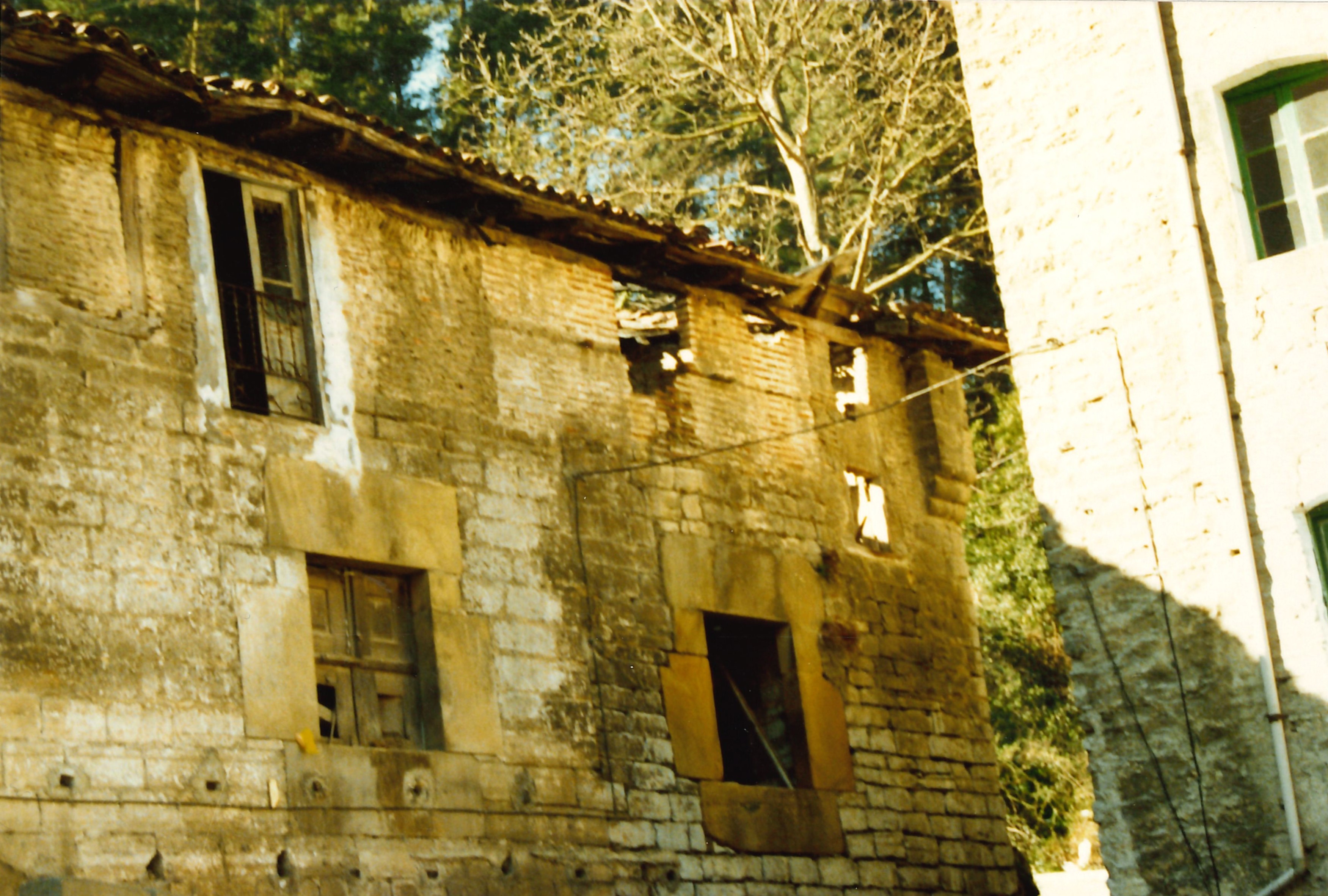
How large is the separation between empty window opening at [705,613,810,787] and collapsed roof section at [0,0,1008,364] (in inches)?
95.2

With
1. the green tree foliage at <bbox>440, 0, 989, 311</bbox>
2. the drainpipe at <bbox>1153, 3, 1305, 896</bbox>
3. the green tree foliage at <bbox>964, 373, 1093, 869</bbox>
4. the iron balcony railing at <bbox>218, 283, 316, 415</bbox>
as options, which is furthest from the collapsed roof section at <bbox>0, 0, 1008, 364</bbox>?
the green tree foliage at <bbox>964, 373, 1093, 869</bbox>

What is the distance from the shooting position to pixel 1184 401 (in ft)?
31.0

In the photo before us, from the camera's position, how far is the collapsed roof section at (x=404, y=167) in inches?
356

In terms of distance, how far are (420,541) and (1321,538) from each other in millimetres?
4840

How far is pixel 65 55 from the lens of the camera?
897 cm

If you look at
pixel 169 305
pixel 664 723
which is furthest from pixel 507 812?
pixel 169 305

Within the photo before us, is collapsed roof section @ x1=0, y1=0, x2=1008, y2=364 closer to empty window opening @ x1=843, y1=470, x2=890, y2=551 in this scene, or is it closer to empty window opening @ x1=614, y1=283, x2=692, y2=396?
empty window opening @ x1=614, y1=283, x2=692, y2=396

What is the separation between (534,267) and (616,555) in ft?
6.47

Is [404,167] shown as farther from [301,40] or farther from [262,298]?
[301,40]

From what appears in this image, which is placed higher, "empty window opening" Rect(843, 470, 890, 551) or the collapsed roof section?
the collapsed roof section

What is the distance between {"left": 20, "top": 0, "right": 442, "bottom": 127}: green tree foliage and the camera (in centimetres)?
2022

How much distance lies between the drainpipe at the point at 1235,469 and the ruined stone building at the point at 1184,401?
0.5 inches

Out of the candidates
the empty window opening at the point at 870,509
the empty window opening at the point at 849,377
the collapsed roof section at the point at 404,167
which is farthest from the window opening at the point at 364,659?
the empty window opening at the point at 849,377

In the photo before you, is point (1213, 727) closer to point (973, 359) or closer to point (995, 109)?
point (995, 109)
